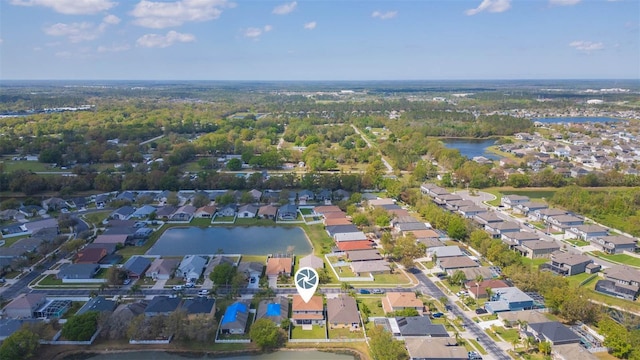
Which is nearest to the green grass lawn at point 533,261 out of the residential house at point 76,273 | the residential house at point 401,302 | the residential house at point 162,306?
the residential house at point 401,302

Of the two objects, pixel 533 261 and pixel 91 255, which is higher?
pixel 91 255

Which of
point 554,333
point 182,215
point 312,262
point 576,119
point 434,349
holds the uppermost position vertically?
point 576,119

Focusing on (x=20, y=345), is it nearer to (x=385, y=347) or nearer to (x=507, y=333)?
(x=385, y=347)

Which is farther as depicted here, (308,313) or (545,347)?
(308,313)

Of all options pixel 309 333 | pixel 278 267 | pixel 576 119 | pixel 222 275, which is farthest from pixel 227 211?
pixel 576 119

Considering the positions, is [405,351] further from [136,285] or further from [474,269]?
[136,285]

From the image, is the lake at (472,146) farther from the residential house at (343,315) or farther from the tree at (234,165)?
the residential house at (343,315)

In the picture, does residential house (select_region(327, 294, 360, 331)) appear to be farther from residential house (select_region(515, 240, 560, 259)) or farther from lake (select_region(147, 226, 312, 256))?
residential house (select_region(515, 240, 560, 259))
